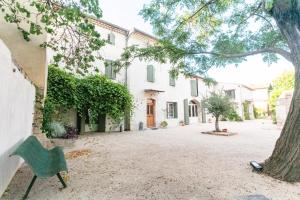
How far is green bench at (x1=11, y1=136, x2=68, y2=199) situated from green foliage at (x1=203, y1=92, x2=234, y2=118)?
405 inches

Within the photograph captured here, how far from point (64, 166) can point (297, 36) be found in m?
4.97

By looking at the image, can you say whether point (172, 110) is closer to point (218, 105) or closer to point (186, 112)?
point (186, 112)

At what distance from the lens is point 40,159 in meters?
3.29

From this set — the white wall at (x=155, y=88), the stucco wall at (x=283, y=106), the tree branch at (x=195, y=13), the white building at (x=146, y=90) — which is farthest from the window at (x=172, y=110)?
the tree branch at (x=195, y=13)

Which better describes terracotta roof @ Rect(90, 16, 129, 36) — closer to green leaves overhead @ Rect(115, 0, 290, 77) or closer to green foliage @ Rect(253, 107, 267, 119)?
green leaves overhead @ Rect(115, 0, 290, 77)

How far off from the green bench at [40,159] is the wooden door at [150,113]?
1174 cm

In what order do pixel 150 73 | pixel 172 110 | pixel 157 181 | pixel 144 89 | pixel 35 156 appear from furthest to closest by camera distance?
pixel 172 110 < pixel 150 73 < pixel 144 89 < pixel 157 181 < pixel 35 156

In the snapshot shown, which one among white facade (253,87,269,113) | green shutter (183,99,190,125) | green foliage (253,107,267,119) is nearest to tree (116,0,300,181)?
green shutter (183,99,190,125)

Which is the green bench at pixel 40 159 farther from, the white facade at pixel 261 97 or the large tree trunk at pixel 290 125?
the white facade at pixel 261 97

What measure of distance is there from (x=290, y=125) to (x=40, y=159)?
4573 millimetres

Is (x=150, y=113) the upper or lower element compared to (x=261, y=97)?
lower

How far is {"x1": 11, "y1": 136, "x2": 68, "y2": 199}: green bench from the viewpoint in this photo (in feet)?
9.22

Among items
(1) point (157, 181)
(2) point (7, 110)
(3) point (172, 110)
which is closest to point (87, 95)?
(2) point (7, 110)

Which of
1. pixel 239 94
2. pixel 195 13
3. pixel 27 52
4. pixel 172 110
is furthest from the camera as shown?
pixel 239 94
